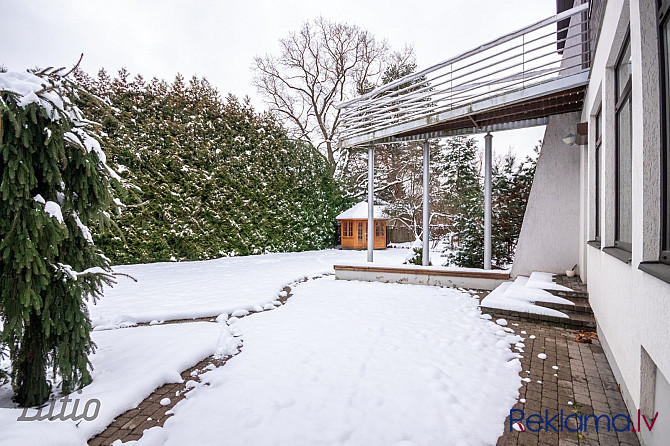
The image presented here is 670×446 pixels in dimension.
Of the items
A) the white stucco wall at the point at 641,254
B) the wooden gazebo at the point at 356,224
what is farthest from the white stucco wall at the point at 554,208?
the wooden gazebo at the point at 356,224

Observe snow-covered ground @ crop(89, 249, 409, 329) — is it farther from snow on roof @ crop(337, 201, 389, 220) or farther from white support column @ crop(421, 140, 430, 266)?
snow on roof @ crop(337, 201, 389, 220)

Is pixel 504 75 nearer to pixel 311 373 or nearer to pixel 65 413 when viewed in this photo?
pixel 311 373

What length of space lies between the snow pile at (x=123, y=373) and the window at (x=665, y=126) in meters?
3.27

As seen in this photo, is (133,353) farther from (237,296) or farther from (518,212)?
(518,212)

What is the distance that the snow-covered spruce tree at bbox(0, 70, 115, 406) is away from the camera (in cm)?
210

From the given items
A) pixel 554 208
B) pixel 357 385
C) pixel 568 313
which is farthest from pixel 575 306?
pixel 357 385

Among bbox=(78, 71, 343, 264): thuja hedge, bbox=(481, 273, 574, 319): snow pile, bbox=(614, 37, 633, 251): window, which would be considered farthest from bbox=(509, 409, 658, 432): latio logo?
bbox=(78, 71, 343, 264): thuja hedge

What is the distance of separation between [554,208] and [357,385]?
512 centimetres

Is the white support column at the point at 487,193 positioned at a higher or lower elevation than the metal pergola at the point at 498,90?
lower

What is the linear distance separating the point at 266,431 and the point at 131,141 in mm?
8649

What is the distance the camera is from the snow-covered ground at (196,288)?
15.1 ft

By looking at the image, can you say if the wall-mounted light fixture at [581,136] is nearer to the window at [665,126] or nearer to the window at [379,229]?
the window at [665,126]

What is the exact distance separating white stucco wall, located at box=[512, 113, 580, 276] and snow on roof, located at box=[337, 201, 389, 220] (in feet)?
23.3

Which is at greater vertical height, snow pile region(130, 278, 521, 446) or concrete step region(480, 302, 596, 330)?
concrete step region(480, 302, 596, 330)
